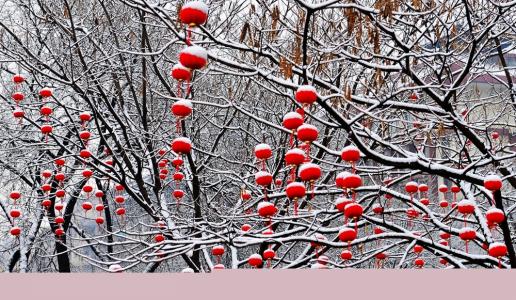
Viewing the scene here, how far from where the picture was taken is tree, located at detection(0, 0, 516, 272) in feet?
15.7

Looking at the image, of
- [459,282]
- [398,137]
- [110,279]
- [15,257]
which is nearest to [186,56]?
[110,279]

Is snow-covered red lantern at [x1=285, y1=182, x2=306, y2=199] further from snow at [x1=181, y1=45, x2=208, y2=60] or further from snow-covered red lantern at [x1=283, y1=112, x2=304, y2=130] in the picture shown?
snow at [x1=181, y1=45, x2=208, y2=60]

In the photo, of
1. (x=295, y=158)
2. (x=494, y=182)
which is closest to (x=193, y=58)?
(x=295, y=158)

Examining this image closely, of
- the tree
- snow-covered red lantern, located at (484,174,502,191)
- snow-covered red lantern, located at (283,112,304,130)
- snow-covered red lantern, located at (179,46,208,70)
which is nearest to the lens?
snow-covered red lantern, located at (179,46,208,70)

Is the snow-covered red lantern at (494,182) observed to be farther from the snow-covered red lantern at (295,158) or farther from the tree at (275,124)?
the snow-covered red lantern at (295,158)

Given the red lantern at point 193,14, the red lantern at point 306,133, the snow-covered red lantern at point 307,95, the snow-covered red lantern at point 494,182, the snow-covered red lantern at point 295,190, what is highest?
the red lantern at point 193,14

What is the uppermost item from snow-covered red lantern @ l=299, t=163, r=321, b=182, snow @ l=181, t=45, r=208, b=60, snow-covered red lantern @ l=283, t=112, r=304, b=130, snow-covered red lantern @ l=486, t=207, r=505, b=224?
snow @ l=181, t=45, r=208, b=60

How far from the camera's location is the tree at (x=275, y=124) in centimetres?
479

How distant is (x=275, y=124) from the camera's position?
6.07 metres

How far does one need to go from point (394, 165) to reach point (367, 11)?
4.29 ft

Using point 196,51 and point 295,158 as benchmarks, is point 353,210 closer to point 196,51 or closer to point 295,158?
point 295,158

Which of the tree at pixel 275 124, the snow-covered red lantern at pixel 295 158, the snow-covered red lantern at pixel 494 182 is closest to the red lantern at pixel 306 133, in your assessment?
the tree at pixel 275 124

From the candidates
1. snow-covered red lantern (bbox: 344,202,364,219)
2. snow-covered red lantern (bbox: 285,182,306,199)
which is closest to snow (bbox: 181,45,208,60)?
snow-covered red lantern (bbox: 285,182,306,199)

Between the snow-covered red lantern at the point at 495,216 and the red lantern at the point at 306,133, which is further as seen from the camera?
the snow-covered red lantern at the point at 495,216
